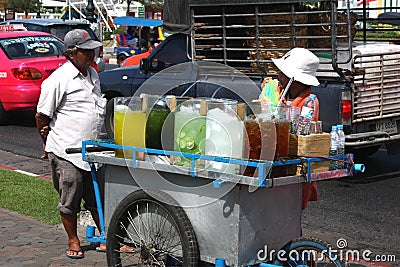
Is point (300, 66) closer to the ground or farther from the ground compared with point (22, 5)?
closer to the ground

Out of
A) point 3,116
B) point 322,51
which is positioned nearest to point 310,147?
point 322,51

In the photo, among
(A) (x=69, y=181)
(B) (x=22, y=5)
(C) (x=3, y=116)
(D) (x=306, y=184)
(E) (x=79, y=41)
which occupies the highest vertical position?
(B) (x=22, y=5)

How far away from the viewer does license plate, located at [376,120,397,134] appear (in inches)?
387

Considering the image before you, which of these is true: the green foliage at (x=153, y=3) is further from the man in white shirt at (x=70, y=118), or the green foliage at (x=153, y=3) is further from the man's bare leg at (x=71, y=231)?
the man's bare leg at (x=71, y=231)

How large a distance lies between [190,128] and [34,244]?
8.14 ft

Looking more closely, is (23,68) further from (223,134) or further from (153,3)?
(153,3)

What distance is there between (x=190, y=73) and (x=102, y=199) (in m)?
4.59

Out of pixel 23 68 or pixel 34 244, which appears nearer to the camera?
pixel 34 244

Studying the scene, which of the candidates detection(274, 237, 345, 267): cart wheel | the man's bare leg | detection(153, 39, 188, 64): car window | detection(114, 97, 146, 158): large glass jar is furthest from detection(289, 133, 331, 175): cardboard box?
detection(153, 39, 188, 64): car window

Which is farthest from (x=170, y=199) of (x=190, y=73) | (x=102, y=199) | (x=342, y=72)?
(x=190, y=73)

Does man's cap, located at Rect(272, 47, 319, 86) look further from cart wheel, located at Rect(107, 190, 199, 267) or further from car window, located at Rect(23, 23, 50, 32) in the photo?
car window, located at Rect(23, 23, 50, 32)

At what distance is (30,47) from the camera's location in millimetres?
14711

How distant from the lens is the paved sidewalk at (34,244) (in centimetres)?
620

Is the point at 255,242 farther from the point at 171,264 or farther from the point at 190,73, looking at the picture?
the point at 190,73
